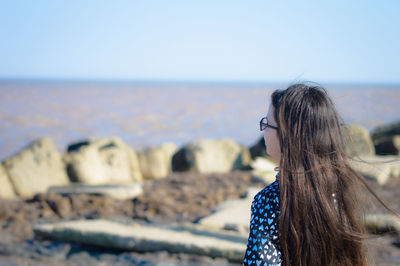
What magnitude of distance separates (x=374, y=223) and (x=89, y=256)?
9.28 ft

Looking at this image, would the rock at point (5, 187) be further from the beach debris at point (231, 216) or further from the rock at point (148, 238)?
the beach debris at point (231, 216)

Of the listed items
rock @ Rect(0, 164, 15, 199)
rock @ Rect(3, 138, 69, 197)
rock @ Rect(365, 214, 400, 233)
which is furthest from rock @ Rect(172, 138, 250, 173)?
rock @ Rect(365, 214, 400, 233)

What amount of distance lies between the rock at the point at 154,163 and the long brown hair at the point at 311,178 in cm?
708

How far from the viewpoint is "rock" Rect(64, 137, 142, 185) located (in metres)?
7.37

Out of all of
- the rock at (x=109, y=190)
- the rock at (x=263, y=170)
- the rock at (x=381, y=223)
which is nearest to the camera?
the rock at (x=381, y=223)

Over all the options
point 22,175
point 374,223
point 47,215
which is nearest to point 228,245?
point 374,223

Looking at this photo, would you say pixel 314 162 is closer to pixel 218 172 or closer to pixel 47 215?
pixel 47 215

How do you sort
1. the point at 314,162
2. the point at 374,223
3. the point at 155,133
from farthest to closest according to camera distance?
the point at 155,133, the point at 374,223, the point at 314,162

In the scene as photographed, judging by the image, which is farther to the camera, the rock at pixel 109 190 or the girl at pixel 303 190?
the rock at pixel 109 190

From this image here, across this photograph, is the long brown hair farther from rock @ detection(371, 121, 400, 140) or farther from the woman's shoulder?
rock @ detection(371, 121, 400, 140)

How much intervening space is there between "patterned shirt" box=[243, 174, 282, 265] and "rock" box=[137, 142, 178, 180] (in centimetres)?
707

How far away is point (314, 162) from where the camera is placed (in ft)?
5.44

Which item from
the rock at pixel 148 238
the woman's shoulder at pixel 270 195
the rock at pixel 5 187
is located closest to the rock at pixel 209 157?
the rock at pixel 5 187

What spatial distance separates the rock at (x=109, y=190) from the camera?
5.95 meters
